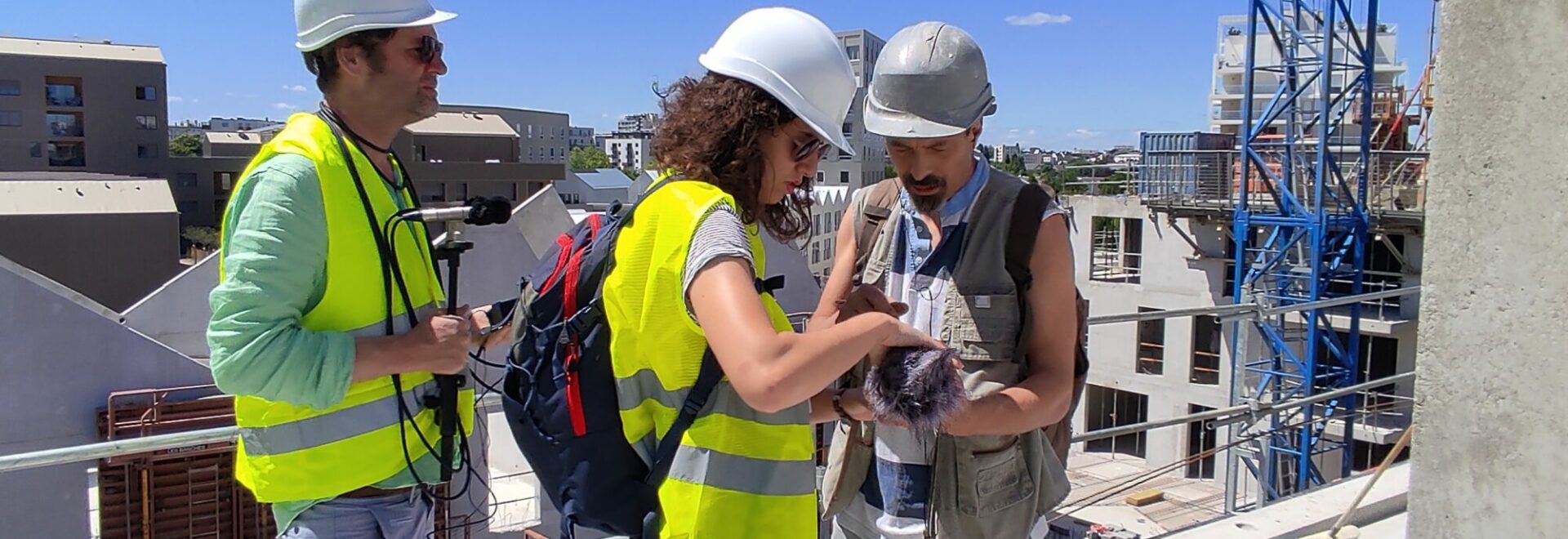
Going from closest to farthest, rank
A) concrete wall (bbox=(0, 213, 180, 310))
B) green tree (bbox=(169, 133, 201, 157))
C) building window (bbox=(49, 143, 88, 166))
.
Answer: concrete wall (bbox=(0, 213, 180, 310)) < building window (bbox=(49, 143, 88, 166)) < green tree (bbox=(169, 133, 201, 157))

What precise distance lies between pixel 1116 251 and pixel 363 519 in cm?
2701

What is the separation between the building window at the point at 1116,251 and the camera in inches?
1052

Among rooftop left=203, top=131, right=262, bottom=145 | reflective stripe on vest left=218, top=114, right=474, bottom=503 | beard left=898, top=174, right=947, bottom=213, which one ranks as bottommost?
reflective stripe on vest left=218, top=114, right=474, bottom=503

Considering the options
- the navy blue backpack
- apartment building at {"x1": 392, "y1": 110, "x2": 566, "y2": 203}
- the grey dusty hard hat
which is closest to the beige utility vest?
the grey dusty hard hat

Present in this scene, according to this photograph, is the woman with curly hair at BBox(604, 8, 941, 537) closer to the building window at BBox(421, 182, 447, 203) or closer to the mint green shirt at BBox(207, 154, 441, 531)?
the mint green shirt at BBox(207, 154, 441, 531)

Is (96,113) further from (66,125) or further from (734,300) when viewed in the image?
(734,300)

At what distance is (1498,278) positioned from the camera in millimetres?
1779

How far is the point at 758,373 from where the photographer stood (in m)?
1.46

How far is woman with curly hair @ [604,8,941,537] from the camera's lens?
1.49 m

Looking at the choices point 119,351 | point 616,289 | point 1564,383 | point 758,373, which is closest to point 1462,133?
point 1564,383

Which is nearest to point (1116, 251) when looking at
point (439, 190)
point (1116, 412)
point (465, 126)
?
point (1116, 412)

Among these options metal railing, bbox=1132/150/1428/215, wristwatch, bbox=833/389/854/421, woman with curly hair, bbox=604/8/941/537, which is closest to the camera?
woman with curly hair, bbox=604/8/941/537

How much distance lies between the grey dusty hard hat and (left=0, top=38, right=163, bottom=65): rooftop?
5066 cm

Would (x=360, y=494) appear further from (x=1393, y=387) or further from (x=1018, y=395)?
(x=1393, y=387)
